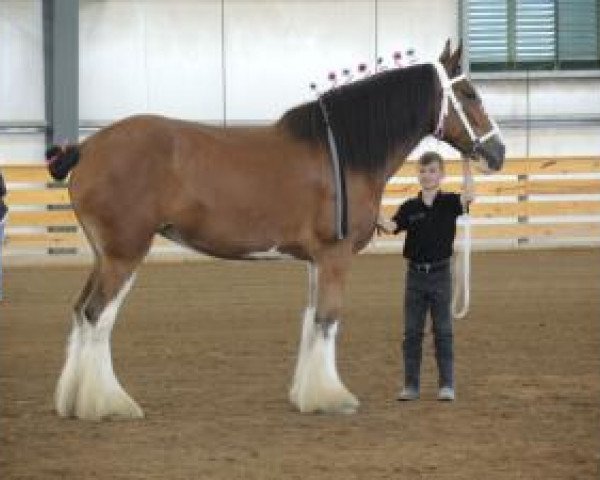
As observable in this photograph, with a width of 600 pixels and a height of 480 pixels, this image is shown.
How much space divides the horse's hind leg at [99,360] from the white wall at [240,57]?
15247 mm

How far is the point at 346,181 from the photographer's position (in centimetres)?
758

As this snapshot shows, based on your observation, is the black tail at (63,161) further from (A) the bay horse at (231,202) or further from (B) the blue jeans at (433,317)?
(B) the blue jeans at (433,317)

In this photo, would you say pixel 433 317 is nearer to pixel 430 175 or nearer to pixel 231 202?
pixel 430 175

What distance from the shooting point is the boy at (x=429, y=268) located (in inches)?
308

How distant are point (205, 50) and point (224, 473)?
56.9 feet

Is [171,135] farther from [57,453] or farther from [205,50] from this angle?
[205,50]

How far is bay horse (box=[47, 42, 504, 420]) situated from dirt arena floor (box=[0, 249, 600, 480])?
31 cm

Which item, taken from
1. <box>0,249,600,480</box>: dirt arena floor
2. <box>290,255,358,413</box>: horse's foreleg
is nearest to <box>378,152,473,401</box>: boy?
<box>0,249,600,480</box>: dirt arena floor

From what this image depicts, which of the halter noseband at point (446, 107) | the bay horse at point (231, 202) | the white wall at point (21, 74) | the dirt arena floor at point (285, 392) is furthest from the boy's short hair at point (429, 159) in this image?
the white wall at point (21, 74)

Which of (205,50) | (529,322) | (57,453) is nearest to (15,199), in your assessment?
(205,50)

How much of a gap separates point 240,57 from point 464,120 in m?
14.8

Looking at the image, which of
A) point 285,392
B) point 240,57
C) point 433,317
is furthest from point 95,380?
point 240,57

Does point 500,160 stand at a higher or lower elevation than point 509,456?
higher

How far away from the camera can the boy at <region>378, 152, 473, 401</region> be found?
25.6 ft
